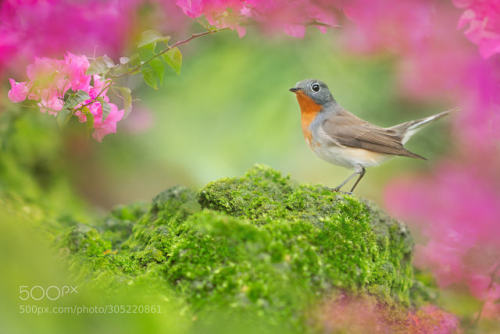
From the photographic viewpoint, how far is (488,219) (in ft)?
12.9

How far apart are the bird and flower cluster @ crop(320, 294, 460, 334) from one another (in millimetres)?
1022

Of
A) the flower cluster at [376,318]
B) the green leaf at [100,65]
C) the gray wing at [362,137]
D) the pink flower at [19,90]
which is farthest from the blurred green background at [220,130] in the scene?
the flower cluster at [376,318]

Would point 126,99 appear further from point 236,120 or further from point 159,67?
point 236,120

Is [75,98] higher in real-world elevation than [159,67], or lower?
lower

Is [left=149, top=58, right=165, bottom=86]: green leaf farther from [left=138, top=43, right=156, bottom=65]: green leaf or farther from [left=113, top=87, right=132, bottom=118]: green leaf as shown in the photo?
[left=113, top=87, right=132, bottom=118]: green leaf

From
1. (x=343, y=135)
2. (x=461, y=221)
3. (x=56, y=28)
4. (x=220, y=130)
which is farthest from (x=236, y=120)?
(x=56, y=28)

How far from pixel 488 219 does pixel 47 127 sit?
4.79 m

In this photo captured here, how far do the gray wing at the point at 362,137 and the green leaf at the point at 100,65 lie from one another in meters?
1.75

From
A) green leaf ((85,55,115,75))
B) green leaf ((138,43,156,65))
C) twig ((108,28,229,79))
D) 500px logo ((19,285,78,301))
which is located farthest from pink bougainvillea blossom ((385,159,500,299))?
500px logo ((19,285,78,301))

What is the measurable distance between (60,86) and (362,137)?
211cm

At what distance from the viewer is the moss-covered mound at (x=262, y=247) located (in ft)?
7.36

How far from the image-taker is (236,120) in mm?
7934

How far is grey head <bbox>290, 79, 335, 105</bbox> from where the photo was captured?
12.4 feet

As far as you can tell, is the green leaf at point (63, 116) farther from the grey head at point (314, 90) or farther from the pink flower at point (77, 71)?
the grey head at point (314, 90)
